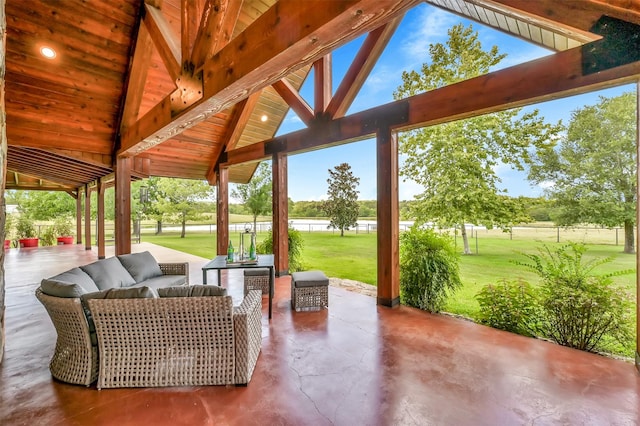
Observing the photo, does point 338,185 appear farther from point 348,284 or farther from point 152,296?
point 152,296

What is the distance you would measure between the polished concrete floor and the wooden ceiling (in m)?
2.66

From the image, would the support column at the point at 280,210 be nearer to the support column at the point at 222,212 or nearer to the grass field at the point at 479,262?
the grass field at the point at 479,262

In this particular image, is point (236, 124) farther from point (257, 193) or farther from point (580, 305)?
point (580, 305)

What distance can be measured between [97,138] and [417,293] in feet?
22.5

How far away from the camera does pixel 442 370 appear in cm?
257

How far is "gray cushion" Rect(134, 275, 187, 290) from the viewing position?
3.89 m

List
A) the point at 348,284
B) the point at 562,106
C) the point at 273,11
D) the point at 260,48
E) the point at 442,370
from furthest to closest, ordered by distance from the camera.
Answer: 1. the point at 348,284
2. the point at 562,106
3. the point at 442,370
4. the point at 260,48
5. the point at 273,11

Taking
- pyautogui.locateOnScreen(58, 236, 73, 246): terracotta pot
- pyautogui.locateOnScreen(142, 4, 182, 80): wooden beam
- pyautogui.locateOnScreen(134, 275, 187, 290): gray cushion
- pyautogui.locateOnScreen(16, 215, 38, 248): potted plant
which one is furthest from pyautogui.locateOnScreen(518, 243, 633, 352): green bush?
pyautogui.locateOnScreen(16, 215, 38, 248): potted plant

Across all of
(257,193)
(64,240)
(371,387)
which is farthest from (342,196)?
(64,240)

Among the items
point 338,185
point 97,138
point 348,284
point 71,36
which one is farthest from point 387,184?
point 338,185

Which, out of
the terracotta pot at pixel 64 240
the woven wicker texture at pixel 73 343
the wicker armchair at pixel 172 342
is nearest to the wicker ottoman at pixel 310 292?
the wicker armchair at pixel 172 342

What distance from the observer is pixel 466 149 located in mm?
5730

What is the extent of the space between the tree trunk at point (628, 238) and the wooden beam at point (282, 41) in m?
3.59

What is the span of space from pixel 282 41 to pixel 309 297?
3254 millimetres
